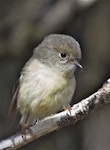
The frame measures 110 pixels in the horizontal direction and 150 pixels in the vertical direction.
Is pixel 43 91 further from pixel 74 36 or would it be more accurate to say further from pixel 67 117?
pixel 74 36

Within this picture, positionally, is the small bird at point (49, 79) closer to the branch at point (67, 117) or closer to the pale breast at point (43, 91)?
the pale breast at point (43, 91)

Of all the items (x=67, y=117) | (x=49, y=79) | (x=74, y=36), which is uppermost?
(x=49, y=79)

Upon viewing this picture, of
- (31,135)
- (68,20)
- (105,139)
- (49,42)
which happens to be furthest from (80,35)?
(31,135)

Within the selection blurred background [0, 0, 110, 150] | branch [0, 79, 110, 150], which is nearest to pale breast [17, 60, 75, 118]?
branch [0, 79, 110, 150]

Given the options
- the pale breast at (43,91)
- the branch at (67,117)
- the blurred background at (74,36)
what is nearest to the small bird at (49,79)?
the pale breast at (43,91)

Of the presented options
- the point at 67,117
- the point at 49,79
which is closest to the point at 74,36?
the point at 49,79

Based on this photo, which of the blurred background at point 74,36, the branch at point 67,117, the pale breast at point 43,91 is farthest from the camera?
the blurred background at point 74,36

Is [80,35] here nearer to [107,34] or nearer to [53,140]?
[107,34]
